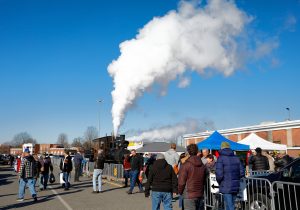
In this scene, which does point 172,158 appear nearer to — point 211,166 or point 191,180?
point 211,166

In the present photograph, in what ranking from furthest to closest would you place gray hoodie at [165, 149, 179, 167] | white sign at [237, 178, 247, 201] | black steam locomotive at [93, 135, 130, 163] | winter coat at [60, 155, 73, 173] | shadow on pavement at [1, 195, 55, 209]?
black steam locomotive at [93, 135, 130, 163]
winter coat at [60, 155, 73, 173]
gray hoodie at [165, 149, 179, 167]
shadow on pavement at [1, 195, 55, 209]
white sign at [237, 178, 247, 201]

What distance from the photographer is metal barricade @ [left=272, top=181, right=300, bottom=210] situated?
624 cm

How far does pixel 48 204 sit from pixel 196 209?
5.73 meters

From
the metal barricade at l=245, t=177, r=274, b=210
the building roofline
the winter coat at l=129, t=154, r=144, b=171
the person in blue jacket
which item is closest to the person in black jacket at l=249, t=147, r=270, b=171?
the metal barricade at l=245, t=177, r=274, b=210

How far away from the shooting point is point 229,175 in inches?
260

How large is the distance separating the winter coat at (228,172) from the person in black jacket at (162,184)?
94 cm

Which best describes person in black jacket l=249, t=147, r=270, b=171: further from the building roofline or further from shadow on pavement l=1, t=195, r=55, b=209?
the building roofline

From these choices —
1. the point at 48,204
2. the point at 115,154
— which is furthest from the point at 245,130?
the point at 48,204

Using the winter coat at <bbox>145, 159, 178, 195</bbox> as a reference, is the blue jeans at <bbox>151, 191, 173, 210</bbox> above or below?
below

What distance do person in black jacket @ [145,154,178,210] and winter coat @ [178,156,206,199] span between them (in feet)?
0.95

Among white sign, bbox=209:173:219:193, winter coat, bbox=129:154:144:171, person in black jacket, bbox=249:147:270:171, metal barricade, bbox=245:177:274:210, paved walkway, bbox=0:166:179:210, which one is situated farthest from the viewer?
winter coat, bbox=129:154:144:171

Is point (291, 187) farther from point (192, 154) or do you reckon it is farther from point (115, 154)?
point (115, 154)

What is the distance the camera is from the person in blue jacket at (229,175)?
6.59 metres

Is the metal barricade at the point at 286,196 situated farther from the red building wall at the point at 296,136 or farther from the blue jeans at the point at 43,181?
the red building wall at the point at 296,136
